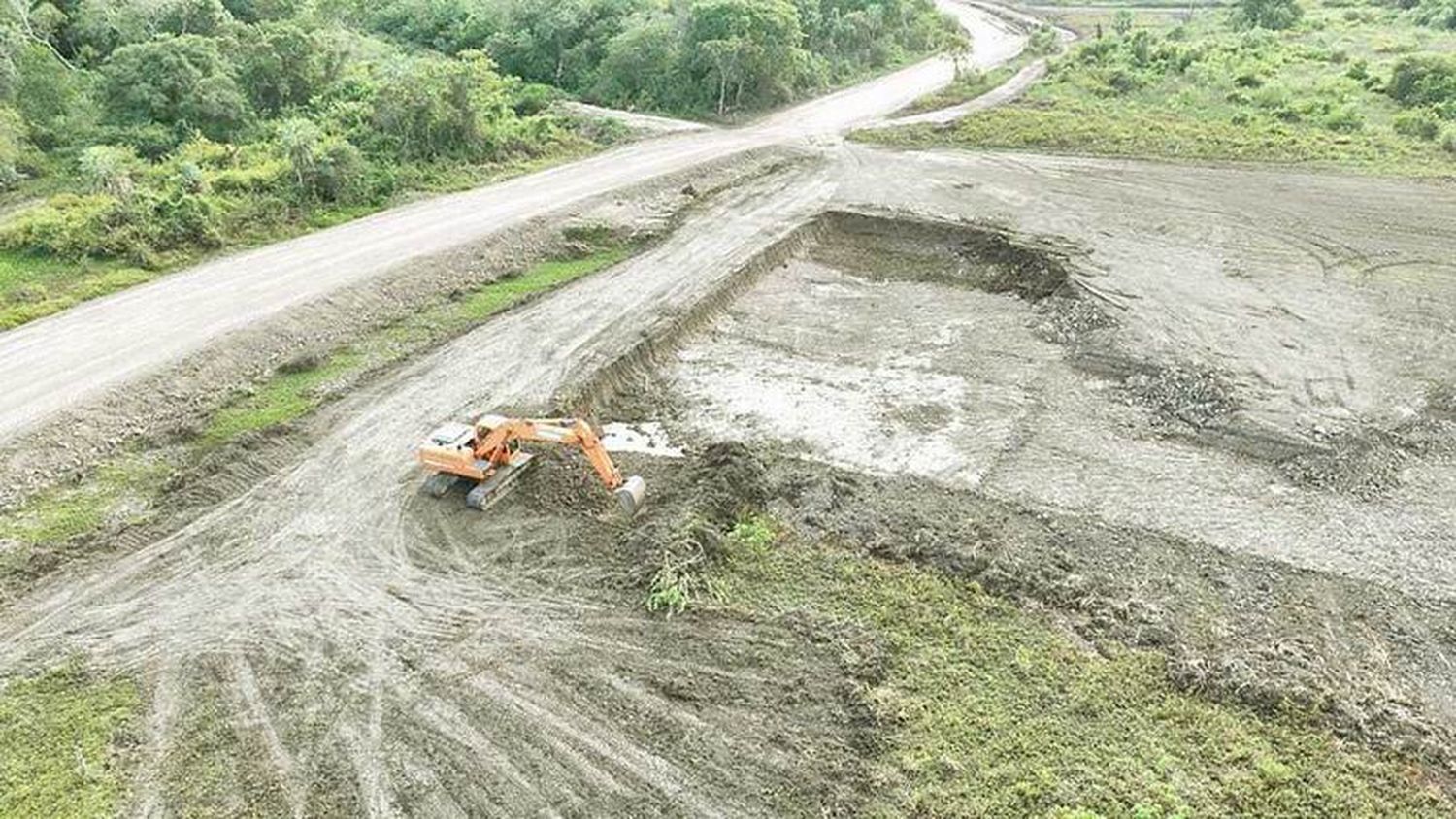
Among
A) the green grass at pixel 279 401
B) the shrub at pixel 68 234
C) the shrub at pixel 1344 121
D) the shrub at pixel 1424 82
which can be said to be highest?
the shrub at pixel 1424 82

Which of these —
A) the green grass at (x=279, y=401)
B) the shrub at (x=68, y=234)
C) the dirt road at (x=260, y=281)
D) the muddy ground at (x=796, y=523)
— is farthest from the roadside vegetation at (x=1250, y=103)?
the shrub at (x=68, y=234)

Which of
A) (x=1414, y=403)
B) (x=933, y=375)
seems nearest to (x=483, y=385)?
(x=933, y=375)

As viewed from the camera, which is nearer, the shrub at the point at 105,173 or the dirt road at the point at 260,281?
the dirt road at the point at 260,281

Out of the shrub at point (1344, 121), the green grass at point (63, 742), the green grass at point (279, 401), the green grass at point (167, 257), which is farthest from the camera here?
the shrub at point (1344, 121)

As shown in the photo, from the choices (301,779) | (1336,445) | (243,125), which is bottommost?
(301,779)

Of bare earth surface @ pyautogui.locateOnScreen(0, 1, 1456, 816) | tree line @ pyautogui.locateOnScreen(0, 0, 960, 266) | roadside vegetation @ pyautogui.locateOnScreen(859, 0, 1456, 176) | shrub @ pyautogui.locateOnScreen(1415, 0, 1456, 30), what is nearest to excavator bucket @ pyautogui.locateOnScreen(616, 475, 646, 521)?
bare earth surface @ pyautogui.locateOnScreen(0, 1, 1456, 816)

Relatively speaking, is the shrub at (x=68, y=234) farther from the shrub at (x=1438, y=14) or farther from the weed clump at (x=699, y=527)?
the shrub at (x=1438, y=14)

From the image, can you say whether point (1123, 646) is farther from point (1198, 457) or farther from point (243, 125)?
point (243, 125)
